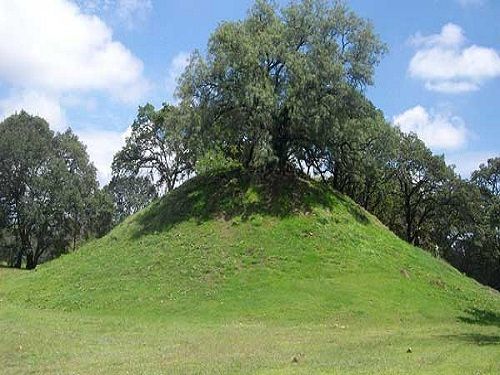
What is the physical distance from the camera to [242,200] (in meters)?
44.9

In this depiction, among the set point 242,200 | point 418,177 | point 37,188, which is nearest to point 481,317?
point 242,200

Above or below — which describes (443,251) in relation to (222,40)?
below

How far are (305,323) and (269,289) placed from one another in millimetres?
5221

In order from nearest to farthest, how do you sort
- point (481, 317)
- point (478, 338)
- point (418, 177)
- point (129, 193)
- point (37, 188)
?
point (478, 338) < point (481, 317) < point (418, 177) < point (37, 188) < point (129, 193)

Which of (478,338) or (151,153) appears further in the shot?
(151,153)

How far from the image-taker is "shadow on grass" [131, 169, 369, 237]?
144 feet

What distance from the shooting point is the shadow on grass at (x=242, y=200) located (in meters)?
43.9

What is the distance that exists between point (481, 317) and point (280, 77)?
2226 cm

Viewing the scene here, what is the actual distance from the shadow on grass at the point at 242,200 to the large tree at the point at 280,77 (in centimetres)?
245

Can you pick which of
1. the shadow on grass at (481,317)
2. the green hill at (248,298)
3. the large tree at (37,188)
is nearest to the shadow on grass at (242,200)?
the green hill at (248,298)

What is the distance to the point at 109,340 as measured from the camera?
73.9 feet

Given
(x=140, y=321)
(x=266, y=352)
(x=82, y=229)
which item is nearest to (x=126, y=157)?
(x=82, y=229)

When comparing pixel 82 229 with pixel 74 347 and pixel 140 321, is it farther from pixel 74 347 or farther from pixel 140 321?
pixel 74 347

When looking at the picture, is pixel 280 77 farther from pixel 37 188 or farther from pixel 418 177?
pixel 37 188
